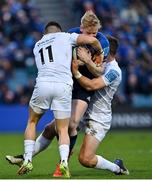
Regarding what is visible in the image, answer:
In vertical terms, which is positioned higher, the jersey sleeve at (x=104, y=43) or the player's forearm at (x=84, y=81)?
the jersey sleeve at (x=104, y=43)

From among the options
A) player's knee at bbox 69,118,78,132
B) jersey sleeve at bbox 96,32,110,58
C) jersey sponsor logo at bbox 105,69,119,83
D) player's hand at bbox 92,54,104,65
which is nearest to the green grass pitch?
player's knee at bbox 69,118,78,132

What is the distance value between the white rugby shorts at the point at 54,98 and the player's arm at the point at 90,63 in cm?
48

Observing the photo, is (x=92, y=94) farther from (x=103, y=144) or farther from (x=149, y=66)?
(x=149, y=66)

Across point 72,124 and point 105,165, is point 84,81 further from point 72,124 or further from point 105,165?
point 105,165

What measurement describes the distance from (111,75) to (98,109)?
0.58 m

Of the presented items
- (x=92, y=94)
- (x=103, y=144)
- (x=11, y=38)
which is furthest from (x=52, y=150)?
(x=11, y=38)

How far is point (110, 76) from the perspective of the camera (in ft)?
39.3

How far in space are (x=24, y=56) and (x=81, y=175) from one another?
12.5 meters

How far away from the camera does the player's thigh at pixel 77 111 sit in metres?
11.8

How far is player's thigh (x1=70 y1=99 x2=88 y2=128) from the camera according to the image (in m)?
11.8

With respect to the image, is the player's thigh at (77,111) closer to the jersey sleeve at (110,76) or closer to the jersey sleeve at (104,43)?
the jersey sleeve at (110,76)

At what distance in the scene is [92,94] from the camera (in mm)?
12219

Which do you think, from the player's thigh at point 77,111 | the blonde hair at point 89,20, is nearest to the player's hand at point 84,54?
the blonde hair at point 89,20

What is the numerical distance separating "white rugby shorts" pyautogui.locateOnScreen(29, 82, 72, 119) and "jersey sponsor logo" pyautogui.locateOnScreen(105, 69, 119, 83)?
2.30 ft
